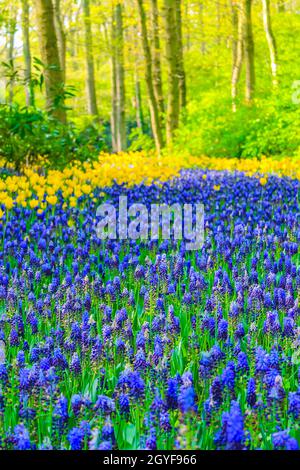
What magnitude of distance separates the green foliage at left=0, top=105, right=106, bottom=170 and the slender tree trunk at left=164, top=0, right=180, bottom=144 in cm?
606

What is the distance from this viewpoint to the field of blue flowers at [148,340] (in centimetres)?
230

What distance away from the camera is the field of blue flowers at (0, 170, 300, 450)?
2.30m

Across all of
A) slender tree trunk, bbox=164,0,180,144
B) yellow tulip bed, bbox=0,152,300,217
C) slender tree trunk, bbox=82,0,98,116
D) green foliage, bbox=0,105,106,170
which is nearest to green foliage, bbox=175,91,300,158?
slender tree trunk, bbox=164,0,180,144

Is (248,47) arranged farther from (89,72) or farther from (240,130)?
(89,72)

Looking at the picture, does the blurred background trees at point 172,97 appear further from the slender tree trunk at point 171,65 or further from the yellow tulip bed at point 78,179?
the yellow tulip bed at point 78,179

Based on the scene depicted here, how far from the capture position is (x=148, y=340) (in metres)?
3.09

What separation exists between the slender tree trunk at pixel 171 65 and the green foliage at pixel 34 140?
6055 mm

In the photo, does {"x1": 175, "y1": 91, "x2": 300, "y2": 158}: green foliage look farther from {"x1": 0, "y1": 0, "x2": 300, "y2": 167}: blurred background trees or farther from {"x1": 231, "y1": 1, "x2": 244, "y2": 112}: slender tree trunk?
{"x1": 231, "y1": 1, "x2": 244, "y2": 112}: slender tree trunk

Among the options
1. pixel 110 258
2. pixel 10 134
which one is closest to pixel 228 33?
pixel 10 134

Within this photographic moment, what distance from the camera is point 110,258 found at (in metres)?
4.94

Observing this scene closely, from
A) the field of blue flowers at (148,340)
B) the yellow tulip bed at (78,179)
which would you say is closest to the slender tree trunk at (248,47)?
the yellow tulip bed at (78,179)

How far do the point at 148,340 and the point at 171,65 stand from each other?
48.0ft

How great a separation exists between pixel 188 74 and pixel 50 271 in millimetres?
27292
